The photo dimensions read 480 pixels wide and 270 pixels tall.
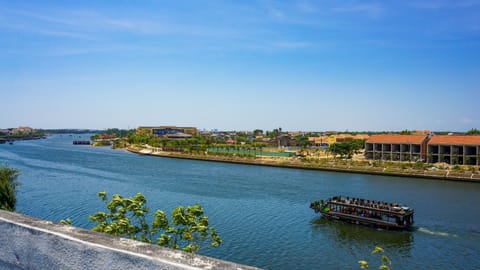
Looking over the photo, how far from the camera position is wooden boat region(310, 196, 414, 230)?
17322mm

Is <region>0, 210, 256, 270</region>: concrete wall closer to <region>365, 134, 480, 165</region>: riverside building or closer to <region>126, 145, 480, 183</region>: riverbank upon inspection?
<region>126, 145, 480, 183</region>: riverbank

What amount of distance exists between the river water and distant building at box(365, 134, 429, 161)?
9.68m

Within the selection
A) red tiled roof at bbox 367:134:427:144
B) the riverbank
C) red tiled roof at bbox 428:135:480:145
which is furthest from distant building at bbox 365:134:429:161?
the riverbank

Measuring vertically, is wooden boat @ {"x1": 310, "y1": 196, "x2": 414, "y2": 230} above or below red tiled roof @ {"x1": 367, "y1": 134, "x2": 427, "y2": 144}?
below

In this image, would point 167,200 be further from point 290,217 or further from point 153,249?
point 153,249

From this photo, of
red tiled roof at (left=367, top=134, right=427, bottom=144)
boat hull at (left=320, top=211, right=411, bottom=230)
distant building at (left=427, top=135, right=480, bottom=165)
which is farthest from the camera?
red tiled roof at (left=367, top=134, right=427, bottom=144)

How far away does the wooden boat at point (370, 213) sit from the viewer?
17.3 m

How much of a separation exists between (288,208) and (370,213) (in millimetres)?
4386

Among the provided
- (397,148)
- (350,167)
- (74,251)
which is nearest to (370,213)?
(74,251)

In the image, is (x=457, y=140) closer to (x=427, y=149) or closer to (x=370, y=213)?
(x=427, y=149)

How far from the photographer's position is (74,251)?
2.44m

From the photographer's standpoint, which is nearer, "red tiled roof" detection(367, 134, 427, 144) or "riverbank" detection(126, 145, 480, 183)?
"riverbank" detection(126, 145, 480, 183)

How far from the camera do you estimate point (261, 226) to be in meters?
17.0

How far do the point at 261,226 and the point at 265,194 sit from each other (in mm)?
8312
